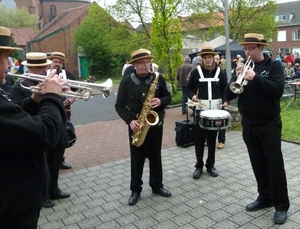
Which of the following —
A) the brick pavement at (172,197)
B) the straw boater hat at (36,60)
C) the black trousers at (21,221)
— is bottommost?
the brick pavement at (172,197)

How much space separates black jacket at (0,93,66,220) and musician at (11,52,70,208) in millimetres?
1647

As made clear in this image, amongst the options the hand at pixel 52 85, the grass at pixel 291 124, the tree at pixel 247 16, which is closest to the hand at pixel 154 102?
the hand at pixel 52 85

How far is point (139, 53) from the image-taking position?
434 centimetres

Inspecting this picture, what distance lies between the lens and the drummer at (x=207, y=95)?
5285mm

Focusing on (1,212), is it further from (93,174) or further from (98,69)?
(98,69)

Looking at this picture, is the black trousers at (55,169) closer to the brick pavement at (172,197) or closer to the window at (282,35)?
the brick pavement at (172,197)

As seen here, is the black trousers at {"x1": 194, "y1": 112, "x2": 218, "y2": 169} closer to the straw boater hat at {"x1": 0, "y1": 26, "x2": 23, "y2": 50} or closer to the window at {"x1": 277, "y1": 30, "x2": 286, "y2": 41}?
the straw boater hat at {"x1": 0, "y1": 26, "x2": 23, "y2": 50}

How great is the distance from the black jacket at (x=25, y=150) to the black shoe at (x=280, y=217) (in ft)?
8.92

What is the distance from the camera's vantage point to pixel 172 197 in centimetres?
455

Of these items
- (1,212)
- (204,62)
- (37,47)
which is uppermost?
(37,47)

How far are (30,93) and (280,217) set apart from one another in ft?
11.1

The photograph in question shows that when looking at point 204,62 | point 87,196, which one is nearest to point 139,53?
point 204,62

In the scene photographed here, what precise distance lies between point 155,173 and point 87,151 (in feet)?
9.79

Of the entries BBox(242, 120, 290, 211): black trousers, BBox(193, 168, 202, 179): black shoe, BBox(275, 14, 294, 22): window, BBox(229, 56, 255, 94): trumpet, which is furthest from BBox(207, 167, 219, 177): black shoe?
BBox(275, 14, 294, 22): window
